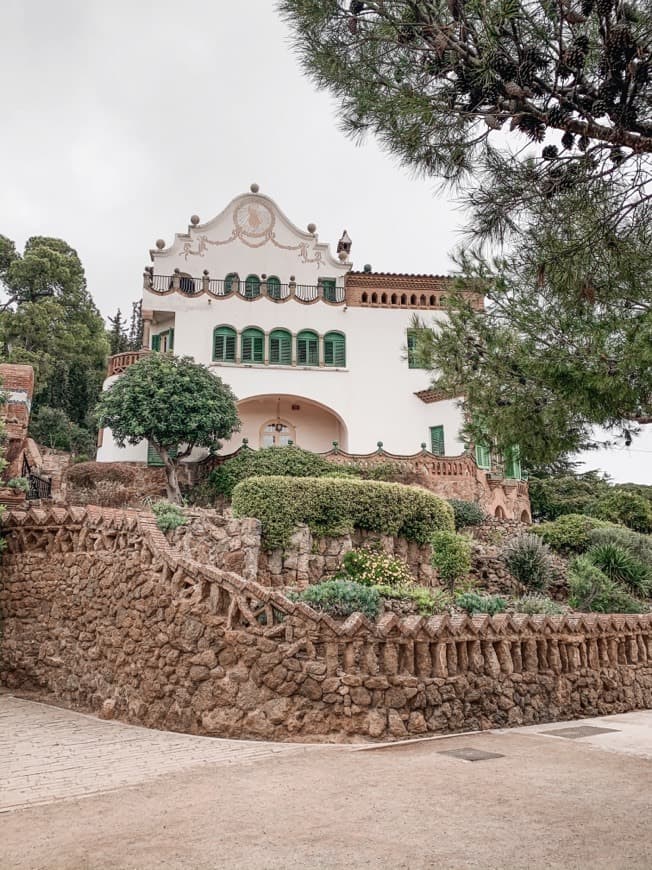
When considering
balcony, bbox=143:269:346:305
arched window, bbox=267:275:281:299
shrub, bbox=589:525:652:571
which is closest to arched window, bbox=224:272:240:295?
balcony, bbox=143:269:346:305

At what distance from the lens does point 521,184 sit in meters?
5.76

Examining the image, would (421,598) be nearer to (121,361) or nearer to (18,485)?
(18,485)

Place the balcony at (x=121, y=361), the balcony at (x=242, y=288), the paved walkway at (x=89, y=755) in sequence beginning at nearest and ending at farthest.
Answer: the paved walkway at (x=89, y=755)
the balcony at (x=121, y=361)
the balcony at (x=242, y=288)

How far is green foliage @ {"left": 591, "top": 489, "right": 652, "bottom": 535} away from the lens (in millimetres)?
22422

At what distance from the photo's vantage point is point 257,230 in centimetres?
2827

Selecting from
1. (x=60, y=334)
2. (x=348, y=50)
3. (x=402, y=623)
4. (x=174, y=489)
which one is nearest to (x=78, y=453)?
(x=60, y=334)

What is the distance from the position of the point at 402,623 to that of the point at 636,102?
5748 mm

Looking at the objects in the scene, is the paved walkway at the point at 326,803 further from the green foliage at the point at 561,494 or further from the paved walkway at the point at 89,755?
the green foliage at the point at 561,494

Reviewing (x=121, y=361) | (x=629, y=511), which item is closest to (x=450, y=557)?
(x=629, y=511)

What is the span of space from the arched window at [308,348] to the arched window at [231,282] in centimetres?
363

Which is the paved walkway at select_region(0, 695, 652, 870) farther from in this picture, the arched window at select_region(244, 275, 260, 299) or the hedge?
the arched window at select_region(244, 275, 260, 299)

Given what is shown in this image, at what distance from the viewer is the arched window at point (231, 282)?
27.3 meters

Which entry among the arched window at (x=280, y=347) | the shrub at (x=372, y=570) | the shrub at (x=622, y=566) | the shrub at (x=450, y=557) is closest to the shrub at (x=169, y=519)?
the shrub at (x=372, y=570)

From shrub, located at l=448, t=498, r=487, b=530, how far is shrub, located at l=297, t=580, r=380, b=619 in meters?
10.3
